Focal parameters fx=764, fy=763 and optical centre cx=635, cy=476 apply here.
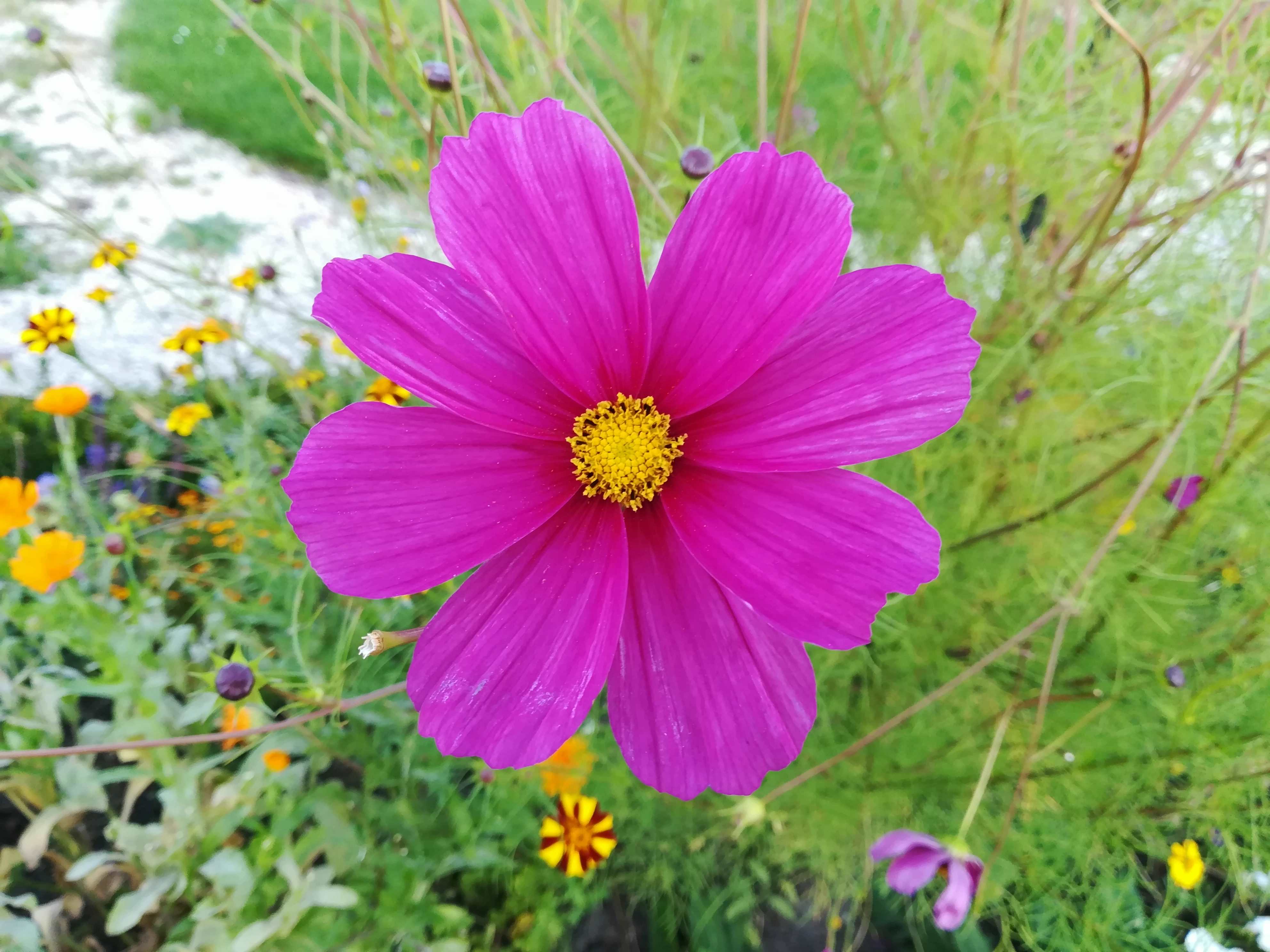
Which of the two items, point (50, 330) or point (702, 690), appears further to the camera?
point (50, 330)

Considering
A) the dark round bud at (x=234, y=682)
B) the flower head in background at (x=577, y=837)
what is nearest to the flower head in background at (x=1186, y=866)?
the flower head in background at (x=577, y=837)

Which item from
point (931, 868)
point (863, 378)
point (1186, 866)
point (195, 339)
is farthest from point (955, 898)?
point (195, 339)

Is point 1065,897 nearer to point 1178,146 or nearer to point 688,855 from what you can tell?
point 688,855

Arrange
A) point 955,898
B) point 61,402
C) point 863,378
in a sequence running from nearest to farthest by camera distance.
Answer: point 863,378 < point 955,898 < point 61,402

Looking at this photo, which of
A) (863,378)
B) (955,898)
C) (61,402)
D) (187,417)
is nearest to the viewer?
(863,378)

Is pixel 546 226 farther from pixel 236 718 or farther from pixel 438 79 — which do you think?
pixel 236 718

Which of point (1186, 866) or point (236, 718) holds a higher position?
point (236, 718)

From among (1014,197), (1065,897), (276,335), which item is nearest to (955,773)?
(1065,897)
